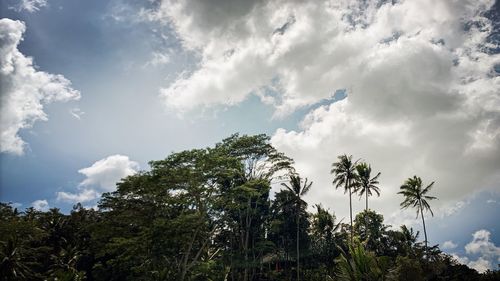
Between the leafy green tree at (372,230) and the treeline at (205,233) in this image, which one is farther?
the leafy green tree at (372,230)

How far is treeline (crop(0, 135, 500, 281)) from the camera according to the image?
28.0 metres

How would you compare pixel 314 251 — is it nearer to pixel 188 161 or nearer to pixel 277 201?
pixel 277 201

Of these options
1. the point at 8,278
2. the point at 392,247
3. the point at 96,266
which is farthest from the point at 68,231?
the point at 392,247

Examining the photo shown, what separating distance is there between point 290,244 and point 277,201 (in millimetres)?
6210

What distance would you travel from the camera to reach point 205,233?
30.8 metres

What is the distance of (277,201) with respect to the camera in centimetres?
4472

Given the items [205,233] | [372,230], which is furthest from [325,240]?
[205,233]

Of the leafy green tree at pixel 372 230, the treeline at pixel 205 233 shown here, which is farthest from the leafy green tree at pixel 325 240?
the leafy green tree at pixel 372 230

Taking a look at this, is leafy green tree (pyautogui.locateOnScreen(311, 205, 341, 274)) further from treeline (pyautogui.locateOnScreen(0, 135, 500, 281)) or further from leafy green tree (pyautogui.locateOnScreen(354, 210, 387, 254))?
leafy green tree (pyautogui.locateOnScreen(354, 210, 387, 254))

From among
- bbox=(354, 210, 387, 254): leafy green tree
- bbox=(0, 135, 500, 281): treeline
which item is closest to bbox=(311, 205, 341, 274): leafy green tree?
bbox=(0, 135, 500, 281): treeline

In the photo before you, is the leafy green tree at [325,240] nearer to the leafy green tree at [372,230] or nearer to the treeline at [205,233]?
the treeline at [205,233]

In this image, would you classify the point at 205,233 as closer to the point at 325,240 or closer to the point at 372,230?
the point at 325,240

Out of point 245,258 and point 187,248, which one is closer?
point 187,248

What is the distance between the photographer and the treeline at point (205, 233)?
28.0m
